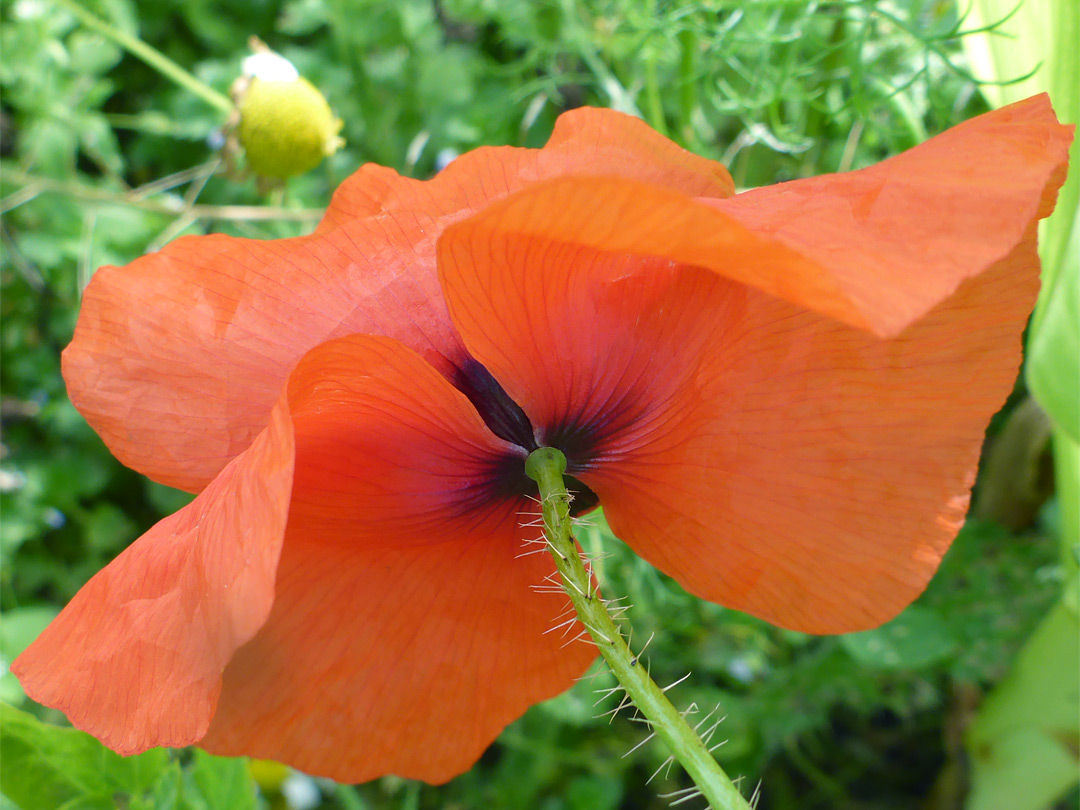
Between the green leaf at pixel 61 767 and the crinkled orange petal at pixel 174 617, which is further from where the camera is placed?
the green leaf at pixel 61 767

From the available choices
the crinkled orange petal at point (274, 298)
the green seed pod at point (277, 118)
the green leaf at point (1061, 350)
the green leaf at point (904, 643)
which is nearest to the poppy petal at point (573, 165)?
the crinkled orange petal at point (274, 298)

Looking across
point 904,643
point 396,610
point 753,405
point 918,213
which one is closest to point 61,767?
point 396,610

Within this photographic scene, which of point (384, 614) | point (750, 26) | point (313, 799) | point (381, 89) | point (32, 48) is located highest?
point (32, 48)

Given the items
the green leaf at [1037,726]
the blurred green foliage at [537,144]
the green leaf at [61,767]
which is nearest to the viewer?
the green leaf at [61,767]

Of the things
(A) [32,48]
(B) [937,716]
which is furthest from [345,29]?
(B) [937,716]

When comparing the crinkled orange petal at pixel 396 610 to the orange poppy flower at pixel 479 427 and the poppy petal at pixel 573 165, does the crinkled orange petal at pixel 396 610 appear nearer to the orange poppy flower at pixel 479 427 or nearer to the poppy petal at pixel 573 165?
the orange poppy flower at pixel 479 427

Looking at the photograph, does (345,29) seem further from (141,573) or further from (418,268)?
(141,573)

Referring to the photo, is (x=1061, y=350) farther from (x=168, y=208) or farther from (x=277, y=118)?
(x=168, y=208)
